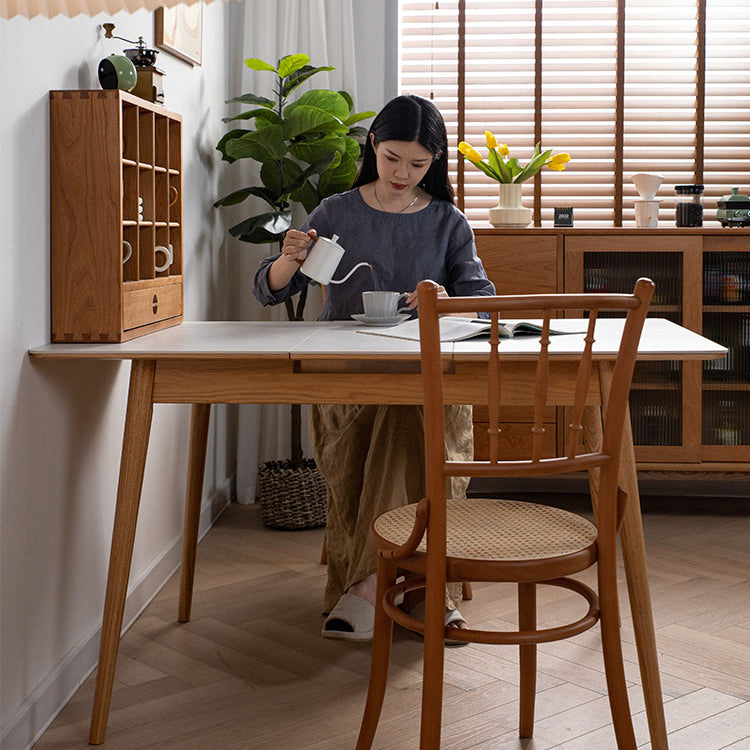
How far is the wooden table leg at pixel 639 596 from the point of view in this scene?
1.87 m

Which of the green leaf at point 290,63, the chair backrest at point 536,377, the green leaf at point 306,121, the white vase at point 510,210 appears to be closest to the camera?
the chair backrest at point 536,377

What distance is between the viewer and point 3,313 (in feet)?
5.97

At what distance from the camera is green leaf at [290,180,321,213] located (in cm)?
358

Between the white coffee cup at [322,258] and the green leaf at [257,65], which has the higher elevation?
the green leaf at [257,65]

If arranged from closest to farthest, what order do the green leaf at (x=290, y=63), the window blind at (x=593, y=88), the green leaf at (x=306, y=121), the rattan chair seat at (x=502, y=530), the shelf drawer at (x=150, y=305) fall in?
the rattan chair seat at (x=502, y=530), the shelf drawer at (x=150, y=305), the green leaf at (x=306, y=121), the green leaf at (x=290, y=63), the window blind at (x=593, y=88)

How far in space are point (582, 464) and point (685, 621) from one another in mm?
1234

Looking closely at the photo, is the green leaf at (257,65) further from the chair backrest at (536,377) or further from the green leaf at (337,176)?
the chair backrest at (536,377)

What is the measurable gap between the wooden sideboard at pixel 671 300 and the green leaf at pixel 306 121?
703 mm

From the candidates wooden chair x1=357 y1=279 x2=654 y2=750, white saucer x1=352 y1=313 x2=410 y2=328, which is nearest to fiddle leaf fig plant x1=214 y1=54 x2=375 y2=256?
white saucer x1=352 y1=313 x2=410 y2=328

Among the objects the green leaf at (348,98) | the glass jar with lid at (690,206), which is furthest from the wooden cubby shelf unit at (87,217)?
the glass jar with lid at (690,206)

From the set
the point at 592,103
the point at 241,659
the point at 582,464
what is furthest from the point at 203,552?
the point at 592,103

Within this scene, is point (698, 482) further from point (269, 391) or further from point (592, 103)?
point (269, 391)

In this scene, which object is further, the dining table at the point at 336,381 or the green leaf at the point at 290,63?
the green leaf at the point at 290,63

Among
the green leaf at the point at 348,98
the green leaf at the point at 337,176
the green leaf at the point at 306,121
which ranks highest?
the green leaf at the point at 348,98
